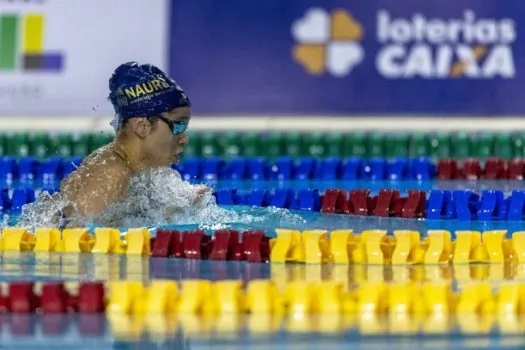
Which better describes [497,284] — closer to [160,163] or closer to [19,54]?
[160,163]

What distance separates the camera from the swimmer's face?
6.06 metres

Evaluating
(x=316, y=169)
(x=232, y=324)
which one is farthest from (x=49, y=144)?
(x=232, y=324)

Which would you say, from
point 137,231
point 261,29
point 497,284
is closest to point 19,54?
point 261,29

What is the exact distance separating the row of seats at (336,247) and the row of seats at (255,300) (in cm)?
92

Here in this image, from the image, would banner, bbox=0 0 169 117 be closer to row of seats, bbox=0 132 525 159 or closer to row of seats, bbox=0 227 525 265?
row of seats, bbox=0 132 525 159

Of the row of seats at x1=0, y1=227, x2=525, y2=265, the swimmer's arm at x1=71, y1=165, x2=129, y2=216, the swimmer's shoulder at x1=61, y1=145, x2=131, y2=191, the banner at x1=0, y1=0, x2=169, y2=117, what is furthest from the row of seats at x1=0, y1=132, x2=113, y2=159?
the row of seats at x1=0, y1=227, x2=525, y2=265

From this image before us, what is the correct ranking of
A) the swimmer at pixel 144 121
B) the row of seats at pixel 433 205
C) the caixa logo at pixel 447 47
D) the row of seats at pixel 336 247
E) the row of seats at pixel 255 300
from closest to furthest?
1. the row of seats at pixel 255 300
2. the row of seats at pixel 336 247
3. the swimmer at pixel 144 121
4. the row of seats at pixel 433 205
5. the caixa logo at pixel 447 47

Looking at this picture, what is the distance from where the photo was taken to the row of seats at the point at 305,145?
356 inches

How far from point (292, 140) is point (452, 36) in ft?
5.19

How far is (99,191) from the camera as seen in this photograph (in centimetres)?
575

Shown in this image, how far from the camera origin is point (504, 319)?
3.99 m

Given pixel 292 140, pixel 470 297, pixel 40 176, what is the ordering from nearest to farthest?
pixel 470 297, pixel 40 176, pixel 292 140

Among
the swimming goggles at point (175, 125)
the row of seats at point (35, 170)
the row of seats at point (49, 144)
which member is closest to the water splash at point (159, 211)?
the swimming goggles at point (175, 125)

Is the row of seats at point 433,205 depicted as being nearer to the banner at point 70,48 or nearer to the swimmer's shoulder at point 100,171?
the swimmer's shoulder at point 100,171
